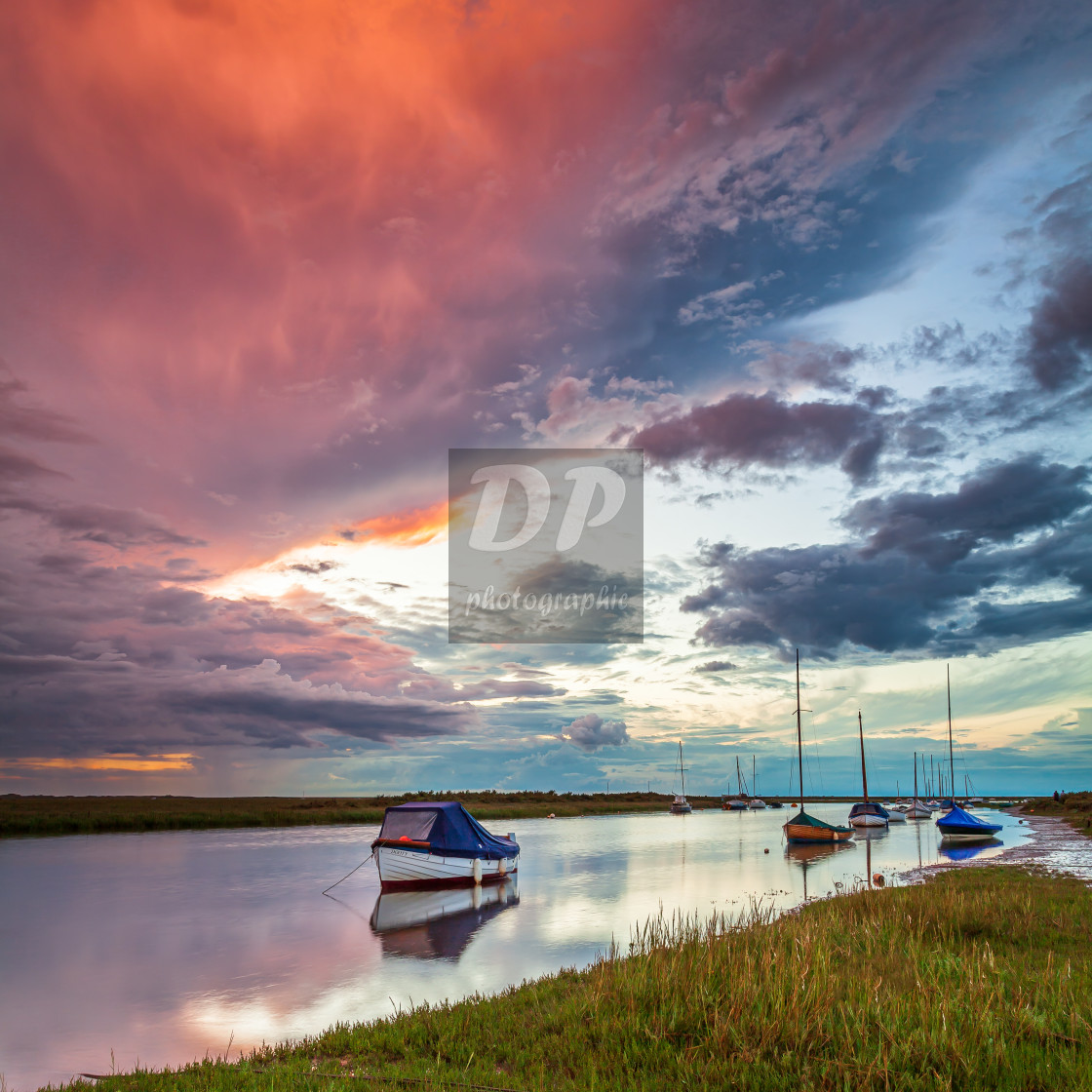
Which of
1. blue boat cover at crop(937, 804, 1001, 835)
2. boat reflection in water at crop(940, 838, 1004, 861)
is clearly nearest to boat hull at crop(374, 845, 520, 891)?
boat reflection in water at crop(940, 838, 1004, 861)

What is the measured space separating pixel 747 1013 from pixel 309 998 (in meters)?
10.3

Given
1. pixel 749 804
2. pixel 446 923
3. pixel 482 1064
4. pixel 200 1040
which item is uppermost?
pixel 482 1064

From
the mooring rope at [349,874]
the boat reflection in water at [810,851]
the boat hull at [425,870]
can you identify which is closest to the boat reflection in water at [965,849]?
the boat reflection in water at [810,851]

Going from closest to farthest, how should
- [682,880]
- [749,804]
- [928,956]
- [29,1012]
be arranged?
[928,956] < [29,1012] < [682,880] < [749,804]

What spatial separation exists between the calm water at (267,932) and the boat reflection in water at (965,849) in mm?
947

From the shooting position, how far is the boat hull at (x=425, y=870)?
1270 inches

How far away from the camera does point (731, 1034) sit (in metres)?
8.91

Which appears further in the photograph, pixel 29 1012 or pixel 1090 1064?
pixel 29 1012

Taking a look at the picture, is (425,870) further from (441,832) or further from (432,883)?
(441,832)

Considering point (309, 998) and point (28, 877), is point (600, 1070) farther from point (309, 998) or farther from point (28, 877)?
point (28, 877)

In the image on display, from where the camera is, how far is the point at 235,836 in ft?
196

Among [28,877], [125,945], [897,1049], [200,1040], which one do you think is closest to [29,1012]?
[200,1040]

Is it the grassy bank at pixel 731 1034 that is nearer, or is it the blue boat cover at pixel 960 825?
the grassy bank at pixel 731 1034

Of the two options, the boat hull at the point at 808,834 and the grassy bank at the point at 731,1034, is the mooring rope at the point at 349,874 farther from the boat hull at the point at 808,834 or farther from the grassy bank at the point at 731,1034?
the boat hull at the point at 808,834
